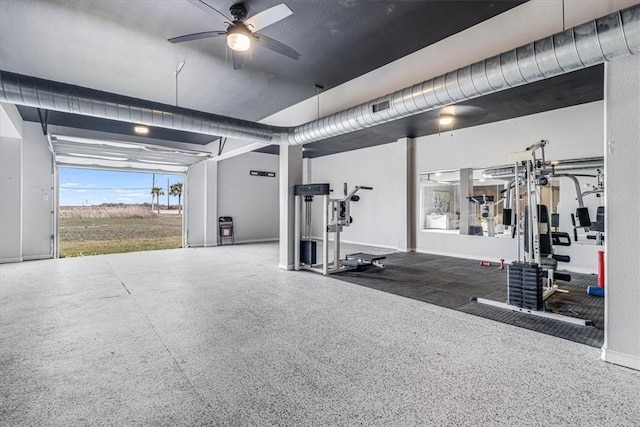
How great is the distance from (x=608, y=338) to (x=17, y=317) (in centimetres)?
561

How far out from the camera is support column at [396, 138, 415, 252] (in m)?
7.82

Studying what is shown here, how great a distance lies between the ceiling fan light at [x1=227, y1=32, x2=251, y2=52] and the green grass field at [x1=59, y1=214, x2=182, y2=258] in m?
7.27

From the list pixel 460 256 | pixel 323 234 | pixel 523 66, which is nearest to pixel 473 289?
pixel 323 234

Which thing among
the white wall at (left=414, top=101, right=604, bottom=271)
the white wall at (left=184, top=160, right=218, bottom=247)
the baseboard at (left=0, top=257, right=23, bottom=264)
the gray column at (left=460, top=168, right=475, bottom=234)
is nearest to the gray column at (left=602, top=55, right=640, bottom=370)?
the white wall at (left=414, top=101, right=604, bottom=271)

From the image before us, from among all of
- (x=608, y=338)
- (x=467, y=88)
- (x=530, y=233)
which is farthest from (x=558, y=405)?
(x=467, y=88)

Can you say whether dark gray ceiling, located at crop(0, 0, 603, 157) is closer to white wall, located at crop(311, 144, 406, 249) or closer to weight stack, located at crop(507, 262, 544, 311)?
weight stack, located at crop(507, 262, 544, 311)

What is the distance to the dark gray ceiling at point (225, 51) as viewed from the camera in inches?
112

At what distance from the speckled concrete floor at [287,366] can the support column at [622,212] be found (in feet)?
0.82

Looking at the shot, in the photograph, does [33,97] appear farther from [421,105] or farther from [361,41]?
[421,105]

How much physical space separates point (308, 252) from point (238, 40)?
12.8 ft

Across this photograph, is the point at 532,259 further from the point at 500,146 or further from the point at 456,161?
the point at 456,161

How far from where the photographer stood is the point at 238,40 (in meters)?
2.80

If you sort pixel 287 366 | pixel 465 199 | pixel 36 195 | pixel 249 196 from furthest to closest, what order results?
pixel 249 196 < pixel 465 199 < pixel 36 195 < pixel 287 366

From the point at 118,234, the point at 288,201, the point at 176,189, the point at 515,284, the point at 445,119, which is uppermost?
the point at 445,119
